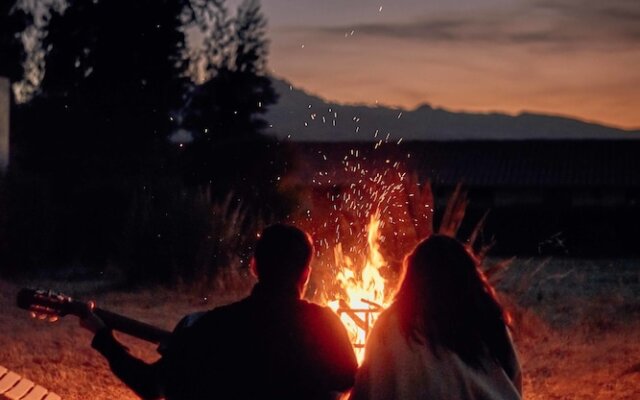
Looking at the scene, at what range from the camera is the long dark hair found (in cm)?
361

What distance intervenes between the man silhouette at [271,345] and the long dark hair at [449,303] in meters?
0.25

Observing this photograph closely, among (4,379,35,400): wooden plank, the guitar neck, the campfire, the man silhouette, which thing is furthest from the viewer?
the campfire

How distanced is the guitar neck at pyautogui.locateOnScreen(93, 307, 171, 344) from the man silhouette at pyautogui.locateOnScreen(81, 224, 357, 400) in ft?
1.72

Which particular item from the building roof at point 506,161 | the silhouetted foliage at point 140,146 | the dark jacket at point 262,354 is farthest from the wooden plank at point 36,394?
the building roof at point 506,161

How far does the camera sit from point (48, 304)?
12.9 ft

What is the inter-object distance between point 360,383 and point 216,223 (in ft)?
46.3

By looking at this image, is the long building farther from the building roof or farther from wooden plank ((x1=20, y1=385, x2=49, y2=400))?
wooden plank ((x1=20, y1=385, x2=49, y2=400))


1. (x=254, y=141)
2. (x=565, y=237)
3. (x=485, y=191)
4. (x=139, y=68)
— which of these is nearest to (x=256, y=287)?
(x=254, y=141)

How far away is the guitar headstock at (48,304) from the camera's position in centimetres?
393

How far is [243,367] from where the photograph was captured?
3.58 metres

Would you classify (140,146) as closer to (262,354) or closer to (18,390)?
(18,390)

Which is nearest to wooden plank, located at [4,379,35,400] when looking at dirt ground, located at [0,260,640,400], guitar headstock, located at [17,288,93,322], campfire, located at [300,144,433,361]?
dirt ground, located at [0,260,640,400]

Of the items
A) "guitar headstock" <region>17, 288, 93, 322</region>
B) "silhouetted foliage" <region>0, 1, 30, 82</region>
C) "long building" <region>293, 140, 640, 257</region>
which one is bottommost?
"long building" <region>293, 140, 640, 257</region>

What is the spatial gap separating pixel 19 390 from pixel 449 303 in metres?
3.67
